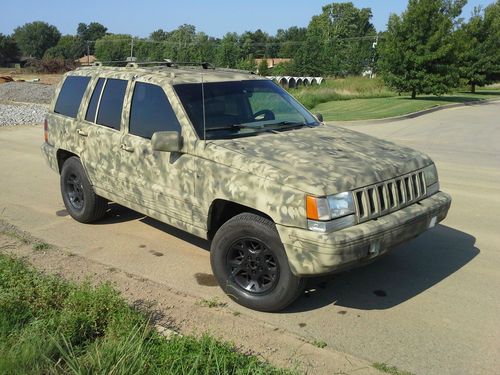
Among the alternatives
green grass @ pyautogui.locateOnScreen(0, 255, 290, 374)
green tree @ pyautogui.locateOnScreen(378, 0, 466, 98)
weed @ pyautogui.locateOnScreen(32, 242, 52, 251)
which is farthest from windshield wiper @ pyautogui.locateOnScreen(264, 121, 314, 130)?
green tree @ pyautogui.locateOnScreen(378, 0, 466, 98)

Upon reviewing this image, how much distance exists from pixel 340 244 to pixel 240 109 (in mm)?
2037

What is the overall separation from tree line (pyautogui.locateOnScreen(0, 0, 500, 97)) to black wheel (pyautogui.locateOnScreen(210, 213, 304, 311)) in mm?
10459

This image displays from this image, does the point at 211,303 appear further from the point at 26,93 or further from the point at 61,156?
the point at 26,93

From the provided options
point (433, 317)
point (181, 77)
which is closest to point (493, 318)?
point (433, 317)

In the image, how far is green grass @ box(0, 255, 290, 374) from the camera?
116 inches

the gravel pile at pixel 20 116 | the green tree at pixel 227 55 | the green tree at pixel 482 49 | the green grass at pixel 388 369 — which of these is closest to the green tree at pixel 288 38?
the green tree at pixel 227 55

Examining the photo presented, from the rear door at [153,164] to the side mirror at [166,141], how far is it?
0.44ft

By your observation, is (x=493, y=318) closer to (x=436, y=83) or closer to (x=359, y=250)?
(x=359, y=250)

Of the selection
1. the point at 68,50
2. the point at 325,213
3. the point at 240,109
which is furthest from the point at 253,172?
the point at 68,50

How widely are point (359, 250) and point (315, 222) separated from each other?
0.39 meters

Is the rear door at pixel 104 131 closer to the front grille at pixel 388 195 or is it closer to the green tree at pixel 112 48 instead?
the front grille at pixel 388 195

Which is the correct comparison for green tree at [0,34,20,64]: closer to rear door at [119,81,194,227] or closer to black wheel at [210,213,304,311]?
rear door at [119,81,194,227]

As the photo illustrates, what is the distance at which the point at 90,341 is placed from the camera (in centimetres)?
342

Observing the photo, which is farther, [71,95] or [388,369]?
[71,95]
